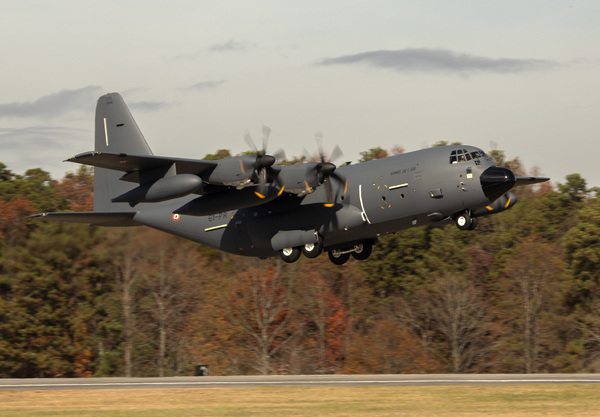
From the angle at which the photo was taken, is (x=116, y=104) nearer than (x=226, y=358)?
Yes

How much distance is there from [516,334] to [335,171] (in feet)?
89.1

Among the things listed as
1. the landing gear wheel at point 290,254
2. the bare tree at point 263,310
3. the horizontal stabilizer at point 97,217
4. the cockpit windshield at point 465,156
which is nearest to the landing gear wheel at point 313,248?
the landing gear wheel at point 290,254

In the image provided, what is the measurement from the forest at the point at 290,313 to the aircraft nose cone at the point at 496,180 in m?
22.9

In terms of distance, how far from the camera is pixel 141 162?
21.6 m

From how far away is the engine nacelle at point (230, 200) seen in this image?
22.3 metres

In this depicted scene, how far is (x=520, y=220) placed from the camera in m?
54.8

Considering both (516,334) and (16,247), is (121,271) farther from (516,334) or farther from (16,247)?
(516,334)

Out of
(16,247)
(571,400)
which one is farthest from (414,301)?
(571,400)

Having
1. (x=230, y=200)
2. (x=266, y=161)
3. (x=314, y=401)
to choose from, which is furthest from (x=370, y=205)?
(x=314, y=401)

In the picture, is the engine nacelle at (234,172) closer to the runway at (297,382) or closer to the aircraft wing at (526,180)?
the runway at (297,382)

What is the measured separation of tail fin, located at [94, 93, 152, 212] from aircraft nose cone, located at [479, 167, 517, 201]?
13.7 meters

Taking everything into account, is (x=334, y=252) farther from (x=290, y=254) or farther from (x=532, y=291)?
(x=532, y=291)

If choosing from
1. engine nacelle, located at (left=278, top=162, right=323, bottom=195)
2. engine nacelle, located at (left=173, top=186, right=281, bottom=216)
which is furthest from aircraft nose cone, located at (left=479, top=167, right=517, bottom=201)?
engine nacelle, located at (left=173, top=186, right=281, bottom=216)

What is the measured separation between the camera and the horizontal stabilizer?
24.7m
